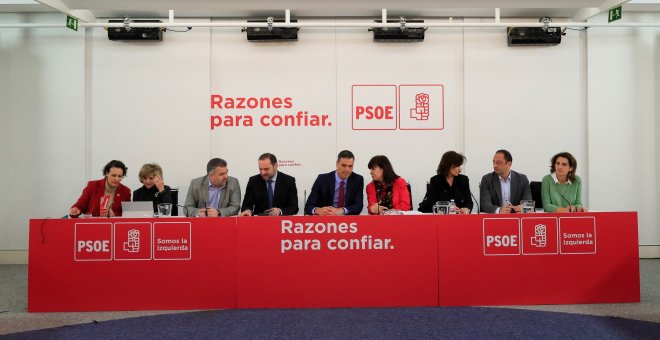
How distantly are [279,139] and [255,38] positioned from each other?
1244mm

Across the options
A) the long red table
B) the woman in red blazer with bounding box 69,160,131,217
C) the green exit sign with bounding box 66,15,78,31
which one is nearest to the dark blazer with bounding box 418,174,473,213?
the long red table

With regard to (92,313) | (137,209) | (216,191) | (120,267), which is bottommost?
(92,313)

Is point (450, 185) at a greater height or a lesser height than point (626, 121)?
lesser

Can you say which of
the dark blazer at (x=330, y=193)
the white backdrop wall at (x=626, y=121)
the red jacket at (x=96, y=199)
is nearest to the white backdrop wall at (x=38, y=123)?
the red jacket at (x=96, y=199)

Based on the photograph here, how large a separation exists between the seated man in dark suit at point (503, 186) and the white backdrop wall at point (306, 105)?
138cm

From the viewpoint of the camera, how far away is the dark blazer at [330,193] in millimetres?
5254

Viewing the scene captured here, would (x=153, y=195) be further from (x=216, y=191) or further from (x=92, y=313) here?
(x=92, y=313)

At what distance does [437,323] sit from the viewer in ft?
12.3

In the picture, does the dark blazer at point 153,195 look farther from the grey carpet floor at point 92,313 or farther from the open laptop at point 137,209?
the grey carpet floor at point 92,313

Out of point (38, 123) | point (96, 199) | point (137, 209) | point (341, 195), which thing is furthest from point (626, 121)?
point (38, 123)

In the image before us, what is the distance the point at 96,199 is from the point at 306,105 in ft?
8.87

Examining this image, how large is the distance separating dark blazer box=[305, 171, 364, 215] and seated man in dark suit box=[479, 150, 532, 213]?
1.20 meters

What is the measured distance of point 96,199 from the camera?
16.7 feet

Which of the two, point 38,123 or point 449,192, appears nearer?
point 449,192
